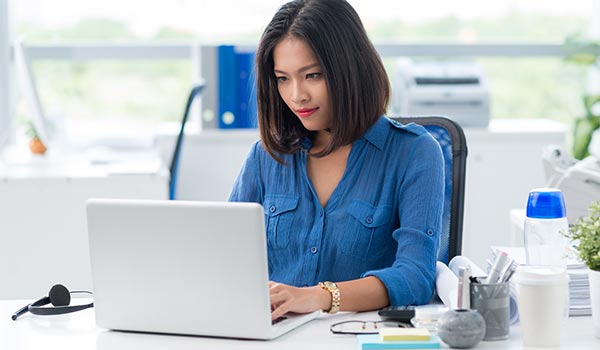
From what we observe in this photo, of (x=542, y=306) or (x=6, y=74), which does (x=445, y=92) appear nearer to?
(x=6, y=74)

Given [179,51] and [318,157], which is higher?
[179,51]

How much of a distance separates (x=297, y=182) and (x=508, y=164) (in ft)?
7.50

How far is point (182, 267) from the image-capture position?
5.11ft

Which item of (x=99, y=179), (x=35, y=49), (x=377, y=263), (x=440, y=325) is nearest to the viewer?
(x=440, y=325)

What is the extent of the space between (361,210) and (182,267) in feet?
1.69

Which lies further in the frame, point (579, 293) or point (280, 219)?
point (280, 219)

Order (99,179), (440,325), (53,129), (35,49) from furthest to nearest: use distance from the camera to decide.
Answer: (35,49), (53,129), (99,179), (440,325)

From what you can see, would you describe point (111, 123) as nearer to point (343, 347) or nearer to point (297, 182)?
point (297, 182)

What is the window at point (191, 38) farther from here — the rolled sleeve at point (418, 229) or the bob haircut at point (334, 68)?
the rolled sleeve at point (418, 229)

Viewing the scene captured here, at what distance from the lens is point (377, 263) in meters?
1.98

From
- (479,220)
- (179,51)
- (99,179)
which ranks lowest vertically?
(479,220)

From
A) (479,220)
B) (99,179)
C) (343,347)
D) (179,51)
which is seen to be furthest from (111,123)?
(343,347)

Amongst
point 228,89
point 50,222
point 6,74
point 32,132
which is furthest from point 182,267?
point 6,74

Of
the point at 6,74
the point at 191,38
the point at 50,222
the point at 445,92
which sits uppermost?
the point at 191,38
